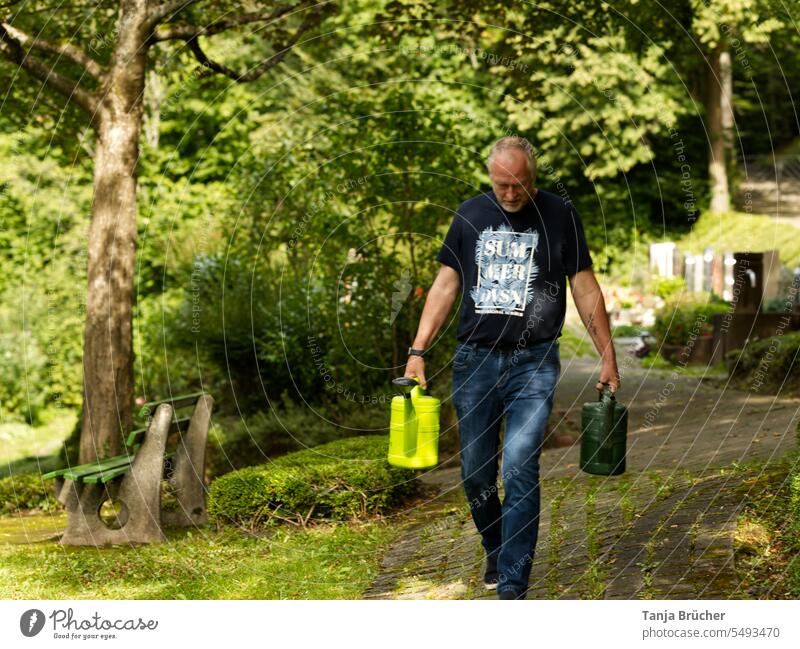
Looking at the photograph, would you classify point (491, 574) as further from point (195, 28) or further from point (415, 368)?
point (195, 28)

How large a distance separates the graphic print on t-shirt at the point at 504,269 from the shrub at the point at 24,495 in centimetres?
581

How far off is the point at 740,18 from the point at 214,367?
40.1ft

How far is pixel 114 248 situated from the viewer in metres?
8.45

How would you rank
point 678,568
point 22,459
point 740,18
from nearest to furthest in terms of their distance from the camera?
1. point 678,568
2. point 22,459
3. point 740,18

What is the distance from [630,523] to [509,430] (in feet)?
5.00

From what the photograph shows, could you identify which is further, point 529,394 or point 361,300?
point 361,300

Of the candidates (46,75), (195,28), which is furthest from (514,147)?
(46,75)

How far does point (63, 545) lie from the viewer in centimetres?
737

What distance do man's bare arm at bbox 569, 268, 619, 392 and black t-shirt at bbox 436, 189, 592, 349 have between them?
8 centimetres

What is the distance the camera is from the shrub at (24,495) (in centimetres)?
959

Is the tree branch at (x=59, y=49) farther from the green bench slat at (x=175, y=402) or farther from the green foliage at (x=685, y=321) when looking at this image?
the green foliage at (x=685, y=321)

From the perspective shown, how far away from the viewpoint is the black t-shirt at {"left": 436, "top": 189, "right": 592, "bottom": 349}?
499cm
